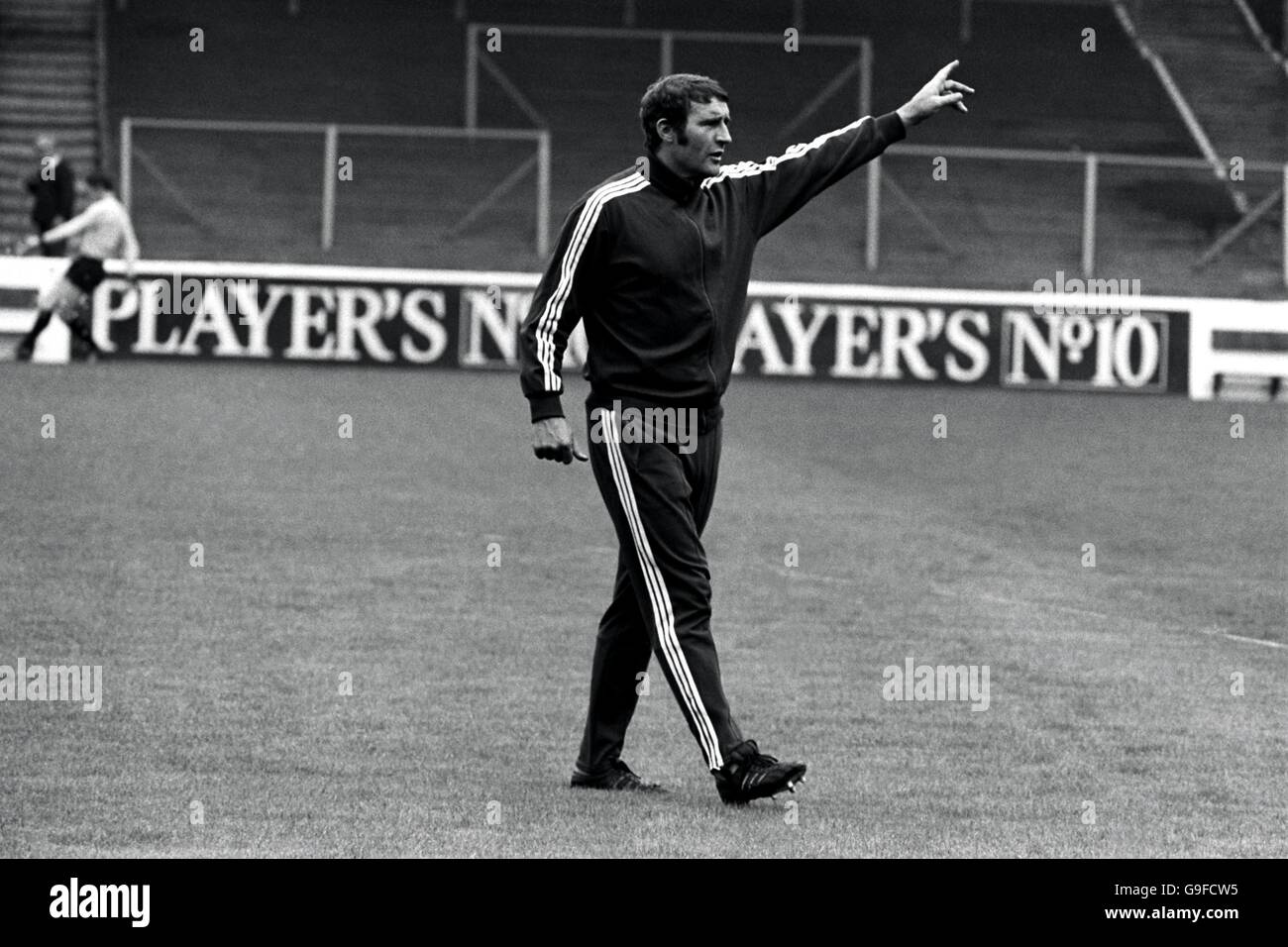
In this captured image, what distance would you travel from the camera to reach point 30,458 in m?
17.3

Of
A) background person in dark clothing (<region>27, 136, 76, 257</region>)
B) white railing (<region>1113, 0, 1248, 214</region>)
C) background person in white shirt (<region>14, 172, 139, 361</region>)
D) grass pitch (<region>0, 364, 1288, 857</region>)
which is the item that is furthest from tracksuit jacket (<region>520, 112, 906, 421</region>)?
white railing (<region>1113, 0, 1248, 214</region>)

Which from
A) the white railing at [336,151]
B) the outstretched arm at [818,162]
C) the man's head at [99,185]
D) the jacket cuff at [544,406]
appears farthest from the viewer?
the white railing at [336,151]

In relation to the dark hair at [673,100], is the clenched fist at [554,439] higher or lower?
lower

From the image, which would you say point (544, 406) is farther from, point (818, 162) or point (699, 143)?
point (818, 162)

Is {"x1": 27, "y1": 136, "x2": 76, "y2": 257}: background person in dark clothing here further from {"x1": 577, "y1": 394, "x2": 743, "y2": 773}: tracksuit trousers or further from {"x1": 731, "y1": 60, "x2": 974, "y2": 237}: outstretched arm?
{"x1": 577, "y1": 394, "x2": 743, "y2": 773}: tracksuit trousers

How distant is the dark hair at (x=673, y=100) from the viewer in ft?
24.8

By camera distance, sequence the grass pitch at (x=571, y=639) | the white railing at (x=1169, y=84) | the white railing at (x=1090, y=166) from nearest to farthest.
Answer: the grass pitch at (x=571, y=639), the white railing at (x=1090, y=166), the white railing at (x=1169, y=84)

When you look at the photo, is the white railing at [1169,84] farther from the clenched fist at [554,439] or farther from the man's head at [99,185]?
the clenched fist at [554,439]

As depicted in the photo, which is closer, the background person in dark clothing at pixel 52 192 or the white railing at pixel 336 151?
the background person in dark clothing at pixel 52 192

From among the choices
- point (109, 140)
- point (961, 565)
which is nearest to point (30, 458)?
point (961, 565)

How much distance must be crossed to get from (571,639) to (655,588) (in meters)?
3.51

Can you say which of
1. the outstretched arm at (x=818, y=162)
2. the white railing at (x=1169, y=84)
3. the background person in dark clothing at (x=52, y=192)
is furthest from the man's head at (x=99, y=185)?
the outstretched arm at (x=818, y=162)

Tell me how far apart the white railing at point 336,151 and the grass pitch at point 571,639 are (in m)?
11.0

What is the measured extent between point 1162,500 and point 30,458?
772 centimetres
